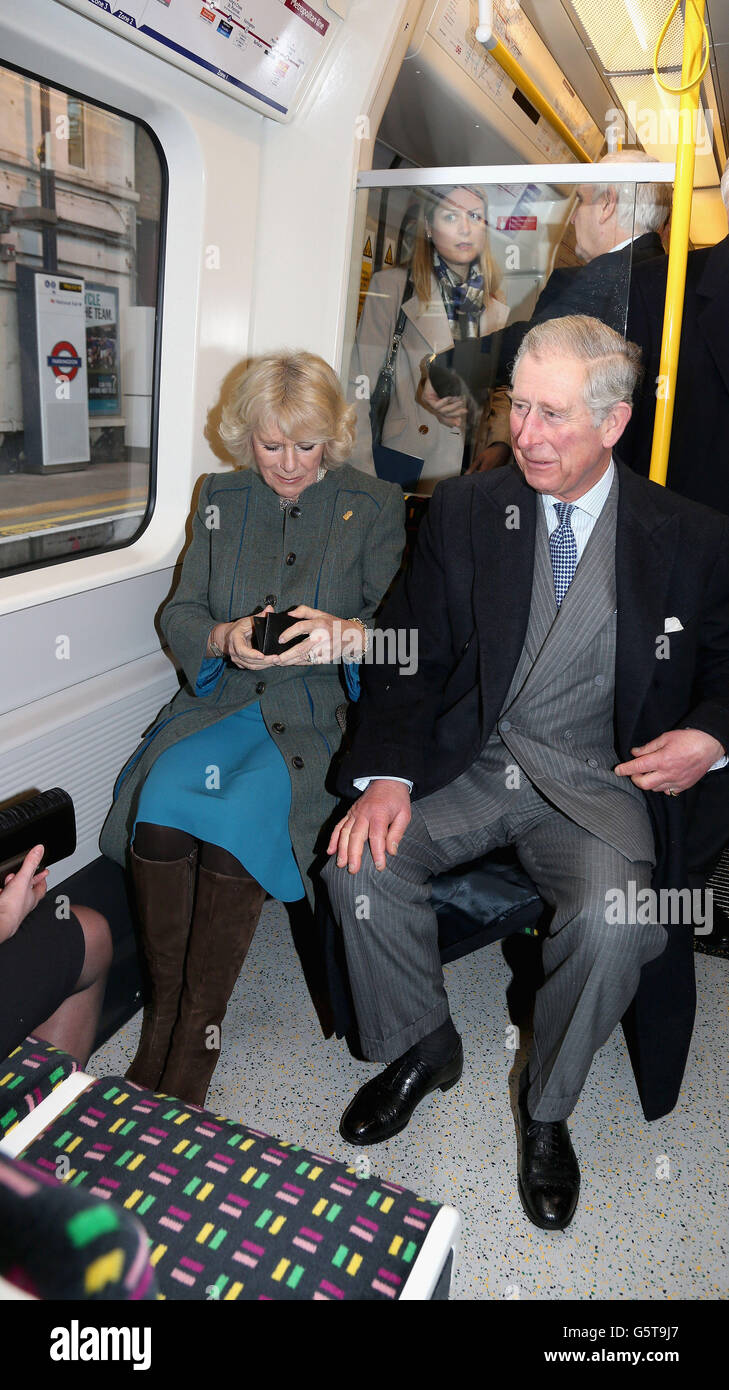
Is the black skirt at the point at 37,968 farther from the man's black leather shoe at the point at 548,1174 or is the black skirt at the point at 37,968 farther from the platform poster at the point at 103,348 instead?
the platform poster at the point at 103,348

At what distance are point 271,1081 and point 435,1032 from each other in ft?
1.47

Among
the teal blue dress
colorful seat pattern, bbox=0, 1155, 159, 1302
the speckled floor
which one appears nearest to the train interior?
the speckled floor

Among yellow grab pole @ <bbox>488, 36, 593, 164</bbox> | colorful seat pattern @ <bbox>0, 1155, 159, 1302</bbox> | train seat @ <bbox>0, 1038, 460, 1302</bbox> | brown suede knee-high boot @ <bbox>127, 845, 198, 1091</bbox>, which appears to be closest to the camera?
colorful seat pattern @ <bbox>0, 1155, 159, 1302</bbox>

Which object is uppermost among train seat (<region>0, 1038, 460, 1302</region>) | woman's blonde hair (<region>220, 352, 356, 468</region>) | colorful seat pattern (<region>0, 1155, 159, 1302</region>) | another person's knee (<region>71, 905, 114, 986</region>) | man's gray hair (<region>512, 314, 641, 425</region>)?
man's gray hair (<region>512, 314, 641, 425</region>)

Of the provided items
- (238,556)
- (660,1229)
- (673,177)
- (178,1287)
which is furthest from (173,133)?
(660,1229)

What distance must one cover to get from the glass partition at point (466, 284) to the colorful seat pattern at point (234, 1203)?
2212 mm

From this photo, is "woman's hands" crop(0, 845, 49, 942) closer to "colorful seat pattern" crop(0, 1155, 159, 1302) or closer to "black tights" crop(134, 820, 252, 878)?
"black tights" crop(134, 820, 252, 878)

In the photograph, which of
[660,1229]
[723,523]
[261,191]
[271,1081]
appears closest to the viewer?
[660,1229]

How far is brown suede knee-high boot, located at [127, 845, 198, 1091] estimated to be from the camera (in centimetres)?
228

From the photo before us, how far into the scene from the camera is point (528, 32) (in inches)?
144

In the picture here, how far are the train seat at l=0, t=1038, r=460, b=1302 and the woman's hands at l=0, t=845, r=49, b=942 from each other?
40 centimetres

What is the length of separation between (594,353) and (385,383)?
1.02 metres

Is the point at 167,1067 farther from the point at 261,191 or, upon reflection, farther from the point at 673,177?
the point at 673,177

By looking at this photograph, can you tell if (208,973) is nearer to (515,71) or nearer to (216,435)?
(216,435)
